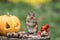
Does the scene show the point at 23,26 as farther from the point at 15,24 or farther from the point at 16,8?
the point at 15,24

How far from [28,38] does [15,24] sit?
448mm

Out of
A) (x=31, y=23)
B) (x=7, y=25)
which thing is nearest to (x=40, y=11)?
(x=31, y=23)

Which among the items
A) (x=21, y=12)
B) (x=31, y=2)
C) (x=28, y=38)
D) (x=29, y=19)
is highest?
(x=31, y=2)

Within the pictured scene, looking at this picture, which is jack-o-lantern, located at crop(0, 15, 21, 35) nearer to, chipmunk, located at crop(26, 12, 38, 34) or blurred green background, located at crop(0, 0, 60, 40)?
chipmunk, located at crop(26, 12, 38, 34)

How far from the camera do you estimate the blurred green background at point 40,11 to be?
11101 mm

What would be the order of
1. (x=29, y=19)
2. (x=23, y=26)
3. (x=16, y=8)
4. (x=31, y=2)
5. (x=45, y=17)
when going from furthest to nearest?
(x=31, y=2) → (x=16, y=8) → (x=45, y=17) → (x=23, y=26) → (x=29, y=19)

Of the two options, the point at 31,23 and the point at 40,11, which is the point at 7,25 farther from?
the point at 40,11

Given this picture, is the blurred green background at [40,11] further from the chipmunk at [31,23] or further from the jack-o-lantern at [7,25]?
the jack-o-lantern at [7,25]

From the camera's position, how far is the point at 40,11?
42.8 feet

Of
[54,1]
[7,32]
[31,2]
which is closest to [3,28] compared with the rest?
[7,32]

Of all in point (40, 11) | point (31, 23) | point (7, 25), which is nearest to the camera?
point (7, 25)

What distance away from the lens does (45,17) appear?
12.1m

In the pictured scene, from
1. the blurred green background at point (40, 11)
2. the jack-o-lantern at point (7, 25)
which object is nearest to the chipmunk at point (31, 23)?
the jack-o-lantern at point (7, 25)

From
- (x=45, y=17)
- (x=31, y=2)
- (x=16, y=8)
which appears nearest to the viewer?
(x=45, y=17)
